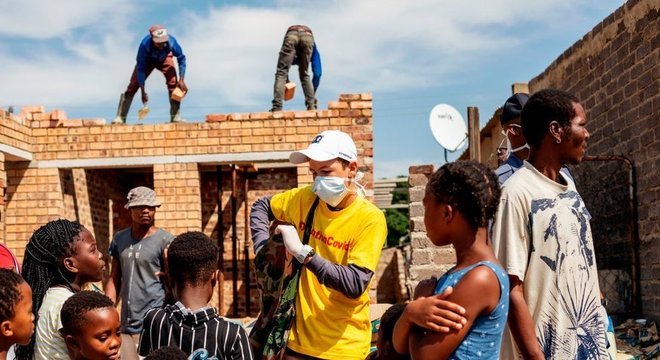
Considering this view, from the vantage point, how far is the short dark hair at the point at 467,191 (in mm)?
2383

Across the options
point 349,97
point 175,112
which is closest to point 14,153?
point 175,112

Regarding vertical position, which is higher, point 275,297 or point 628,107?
point 628,107

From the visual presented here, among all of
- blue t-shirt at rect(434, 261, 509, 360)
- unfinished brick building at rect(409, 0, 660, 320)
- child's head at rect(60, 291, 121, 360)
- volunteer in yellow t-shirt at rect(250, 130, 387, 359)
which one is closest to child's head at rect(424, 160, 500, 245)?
blue t-shirt at rect(434, 261, 509, 360)

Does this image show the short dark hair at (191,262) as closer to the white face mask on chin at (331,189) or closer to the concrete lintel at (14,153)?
the white face mask on chin at (331,189)

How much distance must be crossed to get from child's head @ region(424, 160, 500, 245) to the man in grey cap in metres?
3.92

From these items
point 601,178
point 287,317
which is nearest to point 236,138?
point 601,178

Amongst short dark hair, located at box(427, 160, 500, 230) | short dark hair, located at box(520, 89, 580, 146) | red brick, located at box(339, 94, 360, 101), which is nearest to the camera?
short dark hair, located at box(427, 160, 500, 230)

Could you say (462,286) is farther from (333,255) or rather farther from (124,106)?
(124,106)

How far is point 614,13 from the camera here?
859cm

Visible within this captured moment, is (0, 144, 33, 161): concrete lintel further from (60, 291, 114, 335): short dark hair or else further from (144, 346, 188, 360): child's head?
(144, 346, 188, 360): child's head

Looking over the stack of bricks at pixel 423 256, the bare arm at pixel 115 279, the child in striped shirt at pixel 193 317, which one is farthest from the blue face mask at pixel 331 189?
the stack of bricks at pixel 423 256

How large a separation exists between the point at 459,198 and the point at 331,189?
4.31 ft

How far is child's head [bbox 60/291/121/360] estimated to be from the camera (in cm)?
304

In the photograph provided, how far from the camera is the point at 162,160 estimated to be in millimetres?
11086
